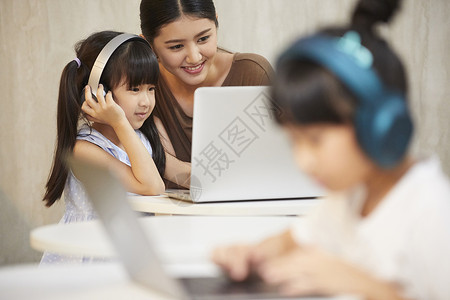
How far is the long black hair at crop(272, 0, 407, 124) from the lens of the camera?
23.8 inches

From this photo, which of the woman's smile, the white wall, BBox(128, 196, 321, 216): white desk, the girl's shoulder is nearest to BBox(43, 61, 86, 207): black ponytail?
the woman's smile

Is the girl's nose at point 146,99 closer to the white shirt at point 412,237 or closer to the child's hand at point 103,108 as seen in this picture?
the child's hand at point 103,108

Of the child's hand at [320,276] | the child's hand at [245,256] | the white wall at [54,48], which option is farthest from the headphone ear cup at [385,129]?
the white wall at [54,48]

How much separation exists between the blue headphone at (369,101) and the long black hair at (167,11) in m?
1.44

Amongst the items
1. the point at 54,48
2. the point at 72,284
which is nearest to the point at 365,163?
the point at 72,284

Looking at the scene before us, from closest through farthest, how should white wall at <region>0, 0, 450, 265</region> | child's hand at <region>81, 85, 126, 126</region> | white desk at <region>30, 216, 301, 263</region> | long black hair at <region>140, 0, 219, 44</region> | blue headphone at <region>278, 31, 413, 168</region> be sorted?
blue headphone at <region>278, 31, 413, 168</region> → white desk at <region>30, 216, 301, 263</region> → child's hand at <region>81, 85, 126, 126</region> → long black hair at <region>140, 0, 219, 44</region> → white wall at <region>0, 0, 450, 265</region>

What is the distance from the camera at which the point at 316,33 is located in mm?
681

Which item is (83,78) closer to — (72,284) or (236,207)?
(236,207)

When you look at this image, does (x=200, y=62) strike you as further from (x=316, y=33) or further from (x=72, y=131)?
(x=316, y=33)

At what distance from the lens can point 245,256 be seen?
0.76 m

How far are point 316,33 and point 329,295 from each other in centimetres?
26

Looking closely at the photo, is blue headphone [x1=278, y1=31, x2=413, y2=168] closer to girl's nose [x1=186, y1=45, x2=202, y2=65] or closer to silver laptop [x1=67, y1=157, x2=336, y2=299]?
silver laptop [x1=67, y1=157, x2=336, y2=299]

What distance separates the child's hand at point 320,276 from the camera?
618 millimetres

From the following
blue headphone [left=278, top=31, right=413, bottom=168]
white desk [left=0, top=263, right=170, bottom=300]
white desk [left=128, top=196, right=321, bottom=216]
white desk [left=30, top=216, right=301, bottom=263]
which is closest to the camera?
blue headphone [left=278, top=31, right=413, bottom=168]
